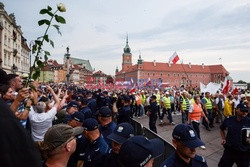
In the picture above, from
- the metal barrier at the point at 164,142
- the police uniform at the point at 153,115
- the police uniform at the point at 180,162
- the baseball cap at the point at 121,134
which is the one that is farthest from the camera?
the police uniform at the point at 153,115

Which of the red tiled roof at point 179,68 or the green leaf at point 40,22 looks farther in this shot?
the red tiled roof at point 179,68

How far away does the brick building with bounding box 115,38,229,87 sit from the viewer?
10079cm

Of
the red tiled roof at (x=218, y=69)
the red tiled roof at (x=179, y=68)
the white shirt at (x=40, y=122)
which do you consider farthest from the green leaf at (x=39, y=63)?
the red tiled roof at (x=218, y=69)

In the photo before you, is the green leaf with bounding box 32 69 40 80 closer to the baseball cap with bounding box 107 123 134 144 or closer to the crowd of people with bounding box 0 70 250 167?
the crowd of people with bounding box 0 70 250 167

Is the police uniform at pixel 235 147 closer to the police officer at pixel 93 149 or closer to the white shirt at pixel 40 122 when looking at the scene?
the police officer at pixel 93 149

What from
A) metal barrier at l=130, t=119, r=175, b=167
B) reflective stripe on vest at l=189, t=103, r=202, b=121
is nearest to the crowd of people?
metal barrier at l=130, t=119, r=175, b=167

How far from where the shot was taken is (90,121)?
139 inches

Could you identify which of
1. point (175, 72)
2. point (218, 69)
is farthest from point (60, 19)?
point (218, 69)

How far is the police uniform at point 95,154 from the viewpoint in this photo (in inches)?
120

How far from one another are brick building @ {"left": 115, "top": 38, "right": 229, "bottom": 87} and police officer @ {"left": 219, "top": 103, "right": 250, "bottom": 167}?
89365 mm

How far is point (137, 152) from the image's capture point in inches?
68.2

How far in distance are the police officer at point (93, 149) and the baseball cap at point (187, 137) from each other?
1145 mm

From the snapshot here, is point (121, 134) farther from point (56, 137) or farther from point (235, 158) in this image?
point (235, 158)

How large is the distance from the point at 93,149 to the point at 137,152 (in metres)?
1.68
